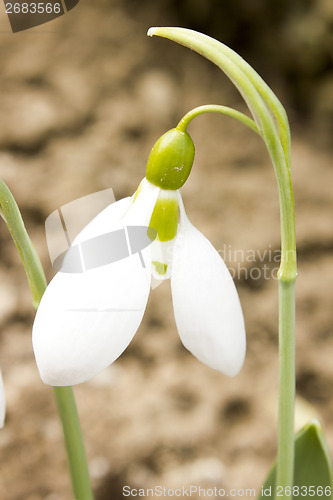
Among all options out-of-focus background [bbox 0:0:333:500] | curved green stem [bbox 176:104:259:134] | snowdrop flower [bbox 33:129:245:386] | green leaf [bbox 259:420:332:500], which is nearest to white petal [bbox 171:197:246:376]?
snowdrop flower [bbox 33:129:245:386]

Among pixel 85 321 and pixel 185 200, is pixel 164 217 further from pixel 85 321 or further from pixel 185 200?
pixel 185 200

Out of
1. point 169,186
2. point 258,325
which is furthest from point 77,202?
point 258,325

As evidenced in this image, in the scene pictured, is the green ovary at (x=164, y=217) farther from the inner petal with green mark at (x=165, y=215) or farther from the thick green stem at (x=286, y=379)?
the thick green stem at (x=286, y=379)

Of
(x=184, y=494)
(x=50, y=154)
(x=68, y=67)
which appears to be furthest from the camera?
(x=50, y=154)

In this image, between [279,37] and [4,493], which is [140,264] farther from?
[279,37]

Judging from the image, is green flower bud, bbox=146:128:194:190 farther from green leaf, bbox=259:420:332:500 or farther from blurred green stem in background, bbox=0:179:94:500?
green leaf, bbox=259:420:332:500

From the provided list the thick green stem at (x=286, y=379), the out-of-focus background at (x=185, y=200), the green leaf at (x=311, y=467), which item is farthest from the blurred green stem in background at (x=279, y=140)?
the out-of-focus background at (x=185, y=200)

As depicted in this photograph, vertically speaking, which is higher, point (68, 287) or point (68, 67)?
point (68, 67)
